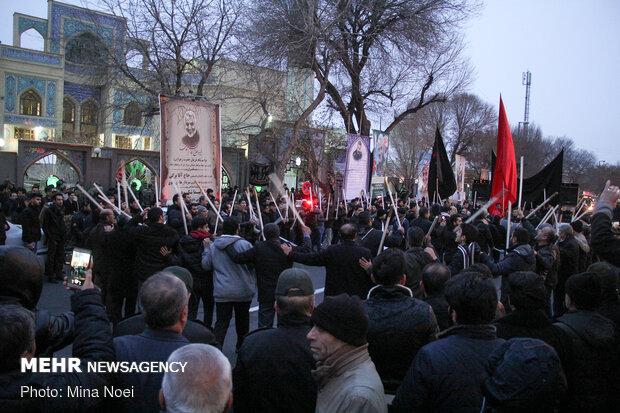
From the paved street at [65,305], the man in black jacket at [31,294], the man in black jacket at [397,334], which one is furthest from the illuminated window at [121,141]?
the man in black jacket at [397,334]

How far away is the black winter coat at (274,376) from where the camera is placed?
2652 mm

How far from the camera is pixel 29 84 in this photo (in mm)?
38031

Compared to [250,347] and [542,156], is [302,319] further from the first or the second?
[542,156]

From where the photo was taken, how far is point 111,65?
21.3 meters

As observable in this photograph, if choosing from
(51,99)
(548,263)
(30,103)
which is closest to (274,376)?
(548,263)

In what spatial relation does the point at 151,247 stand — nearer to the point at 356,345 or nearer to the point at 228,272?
the point at 228,272

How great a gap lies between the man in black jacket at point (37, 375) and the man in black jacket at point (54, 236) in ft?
27.1

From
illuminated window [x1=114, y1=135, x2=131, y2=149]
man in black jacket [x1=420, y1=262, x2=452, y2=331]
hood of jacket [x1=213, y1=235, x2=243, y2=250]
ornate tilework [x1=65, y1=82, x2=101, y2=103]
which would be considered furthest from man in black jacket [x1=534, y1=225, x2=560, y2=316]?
ornate tilework [x1=65, y1=82, x2=101, y2=103]

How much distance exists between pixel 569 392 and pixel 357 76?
2280cm

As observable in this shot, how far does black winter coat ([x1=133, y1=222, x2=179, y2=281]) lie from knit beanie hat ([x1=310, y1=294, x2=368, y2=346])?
13.1ft

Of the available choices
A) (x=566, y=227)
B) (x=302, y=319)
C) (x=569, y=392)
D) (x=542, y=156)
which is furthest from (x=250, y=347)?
A: (x=542, y=156)

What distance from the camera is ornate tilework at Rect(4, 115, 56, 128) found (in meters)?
37.6

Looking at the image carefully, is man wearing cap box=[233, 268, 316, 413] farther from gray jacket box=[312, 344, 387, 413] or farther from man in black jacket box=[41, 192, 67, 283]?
man in black jacket box=[41, 192, 67, 283]

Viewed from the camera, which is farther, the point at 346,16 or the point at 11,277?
the point at 346,16
